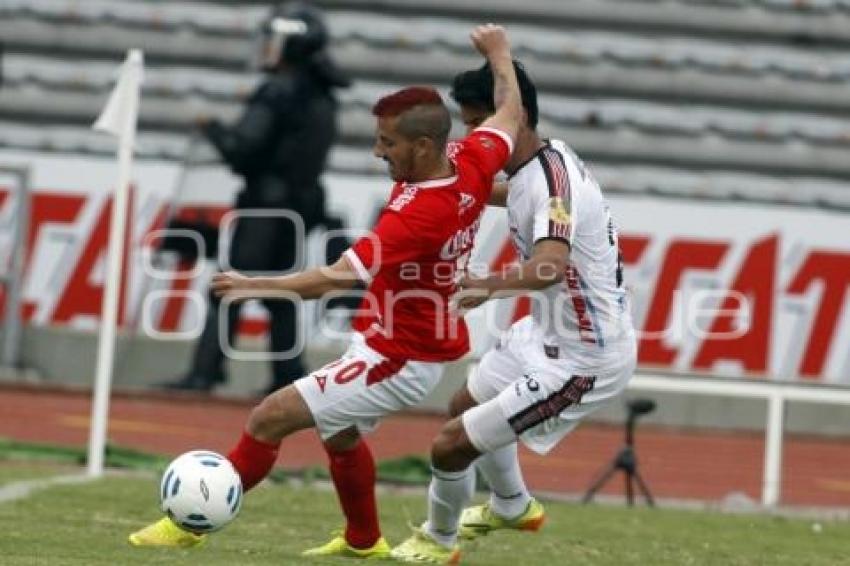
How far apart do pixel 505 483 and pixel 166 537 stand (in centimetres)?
152

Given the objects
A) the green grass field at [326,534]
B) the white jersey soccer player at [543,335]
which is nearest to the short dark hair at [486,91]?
the white jersey soccer player at [543,335]

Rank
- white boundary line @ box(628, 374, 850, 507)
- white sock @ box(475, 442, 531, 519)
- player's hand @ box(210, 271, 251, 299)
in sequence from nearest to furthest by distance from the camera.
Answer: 1. player's hand @ box(210, 271, 251, 299)
2. white sock @ box(475, 442, 531, 519)
3. white boundary line @ box(628, 374, 850, 507)

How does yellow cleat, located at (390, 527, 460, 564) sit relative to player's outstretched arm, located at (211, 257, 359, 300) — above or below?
below

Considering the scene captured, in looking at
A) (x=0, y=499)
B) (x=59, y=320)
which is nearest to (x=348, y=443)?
(x=0, y=499)

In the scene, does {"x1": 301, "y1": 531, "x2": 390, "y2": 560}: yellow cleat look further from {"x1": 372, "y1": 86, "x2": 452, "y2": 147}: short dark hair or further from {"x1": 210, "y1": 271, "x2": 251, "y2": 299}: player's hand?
{"x1": 372, "y1": 86, "x2": 452, "y2": 147}: short dark hair

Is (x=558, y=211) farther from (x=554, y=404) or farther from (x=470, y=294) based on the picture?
(x=554, y=404)

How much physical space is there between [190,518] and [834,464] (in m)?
8.62

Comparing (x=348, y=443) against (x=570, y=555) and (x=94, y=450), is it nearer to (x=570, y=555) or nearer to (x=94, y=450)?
(x=570, y=555)

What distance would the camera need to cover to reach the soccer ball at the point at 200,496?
998 cm

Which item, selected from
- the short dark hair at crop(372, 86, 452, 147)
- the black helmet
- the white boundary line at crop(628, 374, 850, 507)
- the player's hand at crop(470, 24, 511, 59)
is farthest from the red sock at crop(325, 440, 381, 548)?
the black helmet

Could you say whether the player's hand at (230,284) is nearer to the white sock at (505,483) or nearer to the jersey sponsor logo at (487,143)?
the jersey sponsor logo at (487,143)

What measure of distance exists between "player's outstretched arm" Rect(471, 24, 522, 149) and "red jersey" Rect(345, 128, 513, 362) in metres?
0.07

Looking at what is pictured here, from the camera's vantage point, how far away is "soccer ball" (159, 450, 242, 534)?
998 cm

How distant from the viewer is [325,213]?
61.7 feet
